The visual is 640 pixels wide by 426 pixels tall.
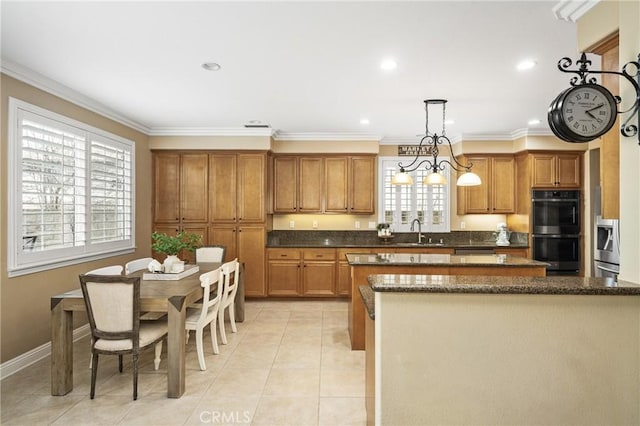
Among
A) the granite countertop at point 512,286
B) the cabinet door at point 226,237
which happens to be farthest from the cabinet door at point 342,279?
the granite countertop at point 512,286

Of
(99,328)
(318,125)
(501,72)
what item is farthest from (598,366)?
(318,125)

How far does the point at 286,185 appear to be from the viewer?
638cm

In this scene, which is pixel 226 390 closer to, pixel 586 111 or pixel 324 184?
pixel 586 111

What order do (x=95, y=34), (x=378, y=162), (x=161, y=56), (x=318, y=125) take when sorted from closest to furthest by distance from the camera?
(x=95, y=34)
(x=161, y=56)
(x=318, y=125)
(x=378, y=162)

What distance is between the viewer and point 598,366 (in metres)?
1.86

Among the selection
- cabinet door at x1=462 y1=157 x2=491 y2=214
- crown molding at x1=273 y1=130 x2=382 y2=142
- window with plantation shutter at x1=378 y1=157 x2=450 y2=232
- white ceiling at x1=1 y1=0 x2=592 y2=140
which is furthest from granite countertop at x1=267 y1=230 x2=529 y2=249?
white ceiling at x1=1 y1=0 x2=592 y2=140

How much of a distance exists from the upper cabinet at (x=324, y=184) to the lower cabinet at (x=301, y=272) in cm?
73

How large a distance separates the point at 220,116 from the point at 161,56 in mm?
2010

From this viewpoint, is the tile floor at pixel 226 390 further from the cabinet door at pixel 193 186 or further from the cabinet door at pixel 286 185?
the cabinet door at pixel 286 185

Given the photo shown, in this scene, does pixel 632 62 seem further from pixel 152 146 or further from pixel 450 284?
pixel 152 146

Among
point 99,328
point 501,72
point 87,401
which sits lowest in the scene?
point 87,401

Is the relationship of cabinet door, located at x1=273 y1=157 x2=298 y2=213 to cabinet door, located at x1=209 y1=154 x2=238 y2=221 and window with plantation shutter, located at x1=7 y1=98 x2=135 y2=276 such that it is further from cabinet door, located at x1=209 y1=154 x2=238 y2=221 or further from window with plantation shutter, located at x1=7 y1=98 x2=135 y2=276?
window with plantation shutter, located at x1=7 y1=98 x2=135 y2=276

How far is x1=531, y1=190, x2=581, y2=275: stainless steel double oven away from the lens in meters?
5.88

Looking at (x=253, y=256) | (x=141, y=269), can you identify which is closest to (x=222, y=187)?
(x=253, y=256)
